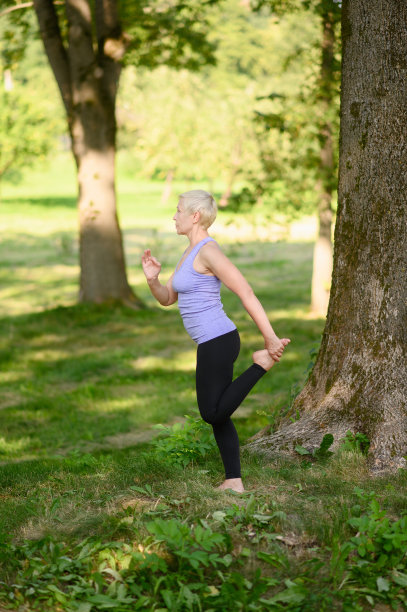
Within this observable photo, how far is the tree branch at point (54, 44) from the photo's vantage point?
12.4 m

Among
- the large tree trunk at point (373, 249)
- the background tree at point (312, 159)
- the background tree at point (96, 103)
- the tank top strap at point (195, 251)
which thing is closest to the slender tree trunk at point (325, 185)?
the background tree at point (312, 159)

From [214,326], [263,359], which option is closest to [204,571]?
[263,359]

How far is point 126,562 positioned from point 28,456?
3350mm

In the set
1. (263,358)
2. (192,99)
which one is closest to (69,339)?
(263,358)

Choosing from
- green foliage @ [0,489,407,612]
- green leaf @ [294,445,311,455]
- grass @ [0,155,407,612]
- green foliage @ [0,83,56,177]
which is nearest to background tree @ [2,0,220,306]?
grass @ [0,155,407,612]

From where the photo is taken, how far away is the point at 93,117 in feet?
41.7

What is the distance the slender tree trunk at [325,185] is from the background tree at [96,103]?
352cm

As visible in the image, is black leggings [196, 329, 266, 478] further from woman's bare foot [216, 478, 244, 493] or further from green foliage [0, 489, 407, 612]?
green foliage [0, 489, 407, 612]

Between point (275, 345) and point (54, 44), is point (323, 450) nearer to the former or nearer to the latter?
point (275, 345)

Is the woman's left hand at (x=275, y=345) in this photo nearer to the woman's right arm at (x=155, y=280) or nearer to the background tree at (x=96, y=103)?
the woman's right arm at (x=155, y=280)

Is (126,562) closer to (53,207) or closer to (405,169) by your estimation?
(405,169)

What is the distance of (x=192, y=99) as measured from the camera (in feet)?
157

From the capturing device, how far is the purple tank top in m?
4.11

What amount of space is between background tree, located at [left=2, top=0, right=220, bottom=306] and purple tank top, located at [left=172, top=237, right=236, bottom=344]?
9.05 meters
